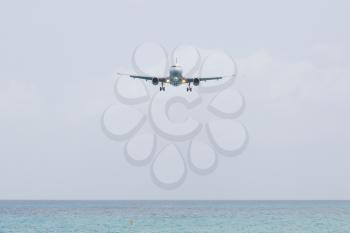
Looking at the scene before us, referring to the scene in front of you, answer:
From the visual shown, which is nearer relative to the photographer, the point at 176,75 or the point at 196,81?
the point at 176,75

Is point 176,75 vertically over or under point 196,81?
under

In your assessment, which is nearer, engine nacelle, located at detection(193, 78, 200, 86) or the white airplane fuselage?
the white airplane fuselage

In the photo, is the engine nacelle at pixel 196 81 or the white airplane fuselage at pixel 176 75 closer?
the white airplane fuselage at pixel 176 75
